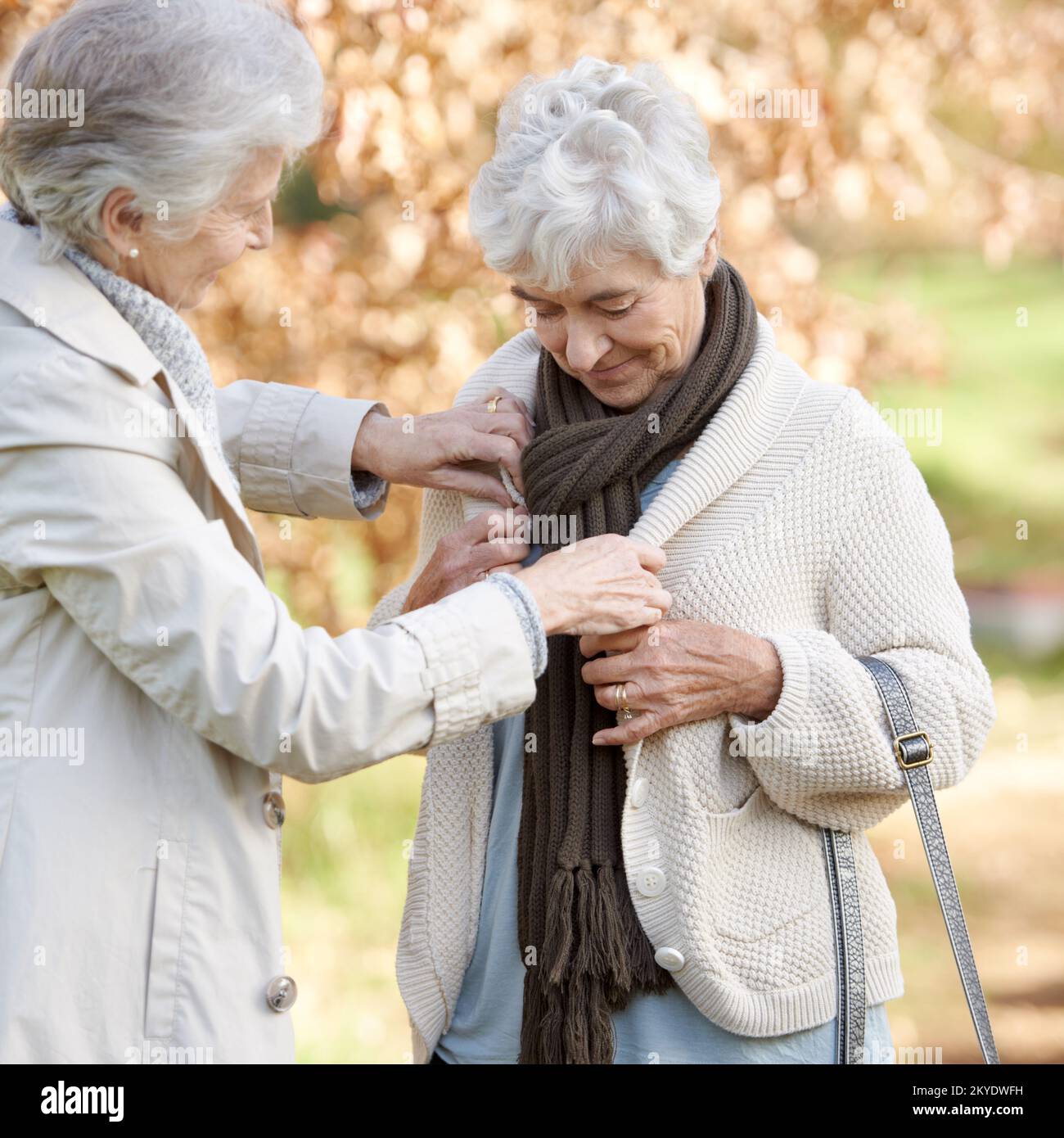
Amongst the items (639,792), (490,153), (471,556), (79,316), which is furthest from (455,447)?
(490,153)

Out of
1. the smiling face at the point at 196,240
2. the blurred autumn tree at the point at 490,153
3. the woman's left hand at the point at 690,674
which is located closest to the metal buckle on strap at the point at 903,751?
the woman's left hand at the point at 690,674

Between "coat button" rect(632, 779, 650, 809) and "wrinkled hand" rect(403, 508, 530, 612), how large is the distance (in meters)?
0.35

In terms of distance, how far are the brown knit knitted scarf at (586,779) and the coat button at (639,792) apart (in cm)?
5

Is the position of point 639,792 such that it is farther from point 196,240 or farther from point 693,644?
point 196,240

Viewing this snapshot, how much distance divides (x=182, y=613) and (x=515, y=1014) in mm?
873

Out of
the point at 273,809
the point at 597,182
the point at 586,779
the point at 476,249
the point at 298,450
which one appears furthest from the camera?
the point at 476,249

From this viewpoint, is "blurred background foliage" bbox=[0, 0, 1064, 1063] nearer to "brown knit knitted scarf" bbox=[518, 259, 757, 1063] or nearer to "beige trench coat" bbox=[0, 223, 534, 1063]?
"brown knit knitted scarf" bbox=[518, 259, 757, 1063]

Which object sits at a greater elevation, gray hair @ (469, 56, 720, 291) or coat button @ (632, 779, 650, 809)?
gray hair @ (469, 56, 720, 291)

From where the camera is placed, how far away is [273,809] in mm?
1655

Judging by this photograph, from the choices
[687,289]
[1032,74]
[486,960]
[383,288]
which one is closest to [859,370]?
[1032,74]

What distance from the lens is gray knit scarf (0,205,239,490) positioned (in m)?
1.55

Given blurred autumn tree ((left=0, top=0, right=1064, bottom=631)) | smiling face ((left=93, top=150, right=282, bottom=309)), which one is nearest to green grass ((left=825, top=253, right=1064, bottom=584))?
blurred autumn tree ((left=0, top=0, right=1064, bottom=631))

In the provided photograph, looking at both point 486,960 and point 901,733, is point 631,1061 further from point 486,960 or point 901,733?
point 901,733

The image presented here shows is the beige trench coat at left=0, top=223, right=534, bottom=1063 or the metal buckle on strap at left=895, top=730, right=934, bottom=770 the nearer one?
the beige trench coat at left=0, top=223, right=534, bottom=1063
